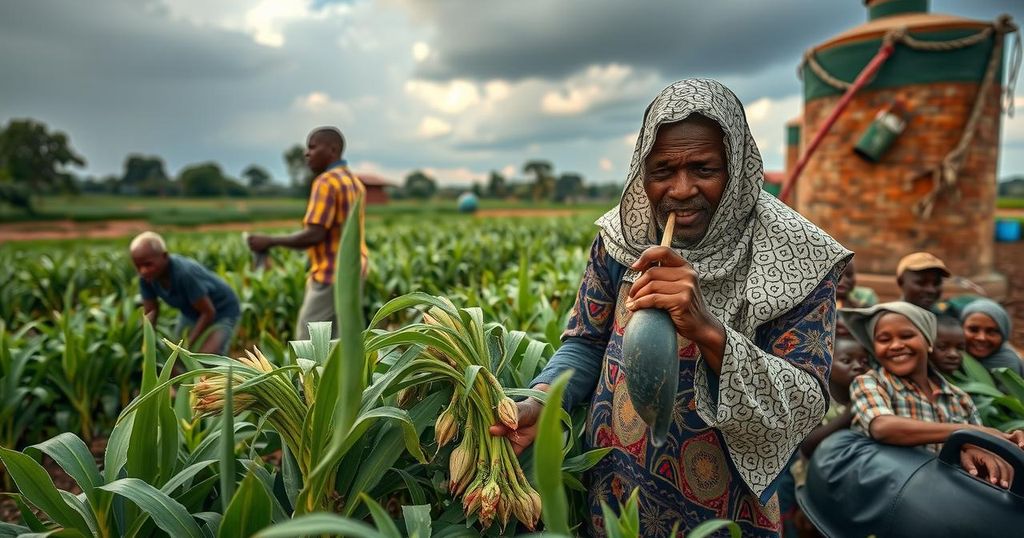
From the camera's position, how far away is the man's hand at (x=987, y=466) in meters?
1.46

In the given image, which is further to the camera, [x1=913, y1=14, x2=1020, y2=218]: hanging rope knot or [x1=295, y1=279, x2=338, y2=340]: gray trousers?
[x1=913, y1=14, x2=1020, y2=218]: hanging rope knot

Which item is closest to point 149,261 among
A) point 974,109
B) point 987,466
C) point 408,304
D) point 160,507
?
point 160,507

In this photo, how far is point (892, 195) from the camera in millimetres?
6801

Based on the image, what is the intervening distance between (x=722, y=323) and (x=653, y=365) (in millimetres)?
253

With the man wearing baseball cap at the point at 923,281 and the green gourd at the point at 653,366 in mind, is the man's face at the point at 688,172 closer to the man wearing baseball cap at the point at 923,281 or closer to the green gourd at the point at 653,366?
the green gourd at the point at 653,366

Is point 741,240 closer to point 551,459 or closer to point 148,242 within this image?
point 551,459

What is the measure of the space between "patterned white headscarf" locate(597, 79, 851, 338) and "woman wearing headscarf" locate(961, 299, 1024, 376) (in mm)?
1989

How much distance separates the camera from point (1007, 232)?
60.4 feet

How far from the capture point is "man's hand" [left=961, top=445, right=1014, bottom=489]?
4.80 feet

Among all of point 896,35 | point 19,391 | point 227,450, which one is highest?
point 896,35

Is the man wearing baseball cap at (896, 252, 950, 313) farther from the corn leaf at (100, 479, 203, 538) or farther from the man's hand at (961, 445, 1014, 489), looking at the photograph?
the corn leaf at (100, 479, 203, 538)

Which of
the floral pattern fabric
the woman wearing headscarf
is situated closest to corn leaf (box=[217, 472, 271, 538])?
the floral pattern fabric

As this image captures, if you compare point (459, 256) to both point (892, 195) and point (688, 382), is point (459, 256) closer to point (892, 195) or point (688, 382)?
point (892, 195)

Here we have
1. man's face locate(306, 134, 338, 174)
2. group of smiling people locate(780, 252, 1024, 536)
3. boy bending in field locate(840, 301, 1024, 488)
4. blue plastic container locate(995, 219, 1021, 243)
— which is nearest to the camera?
group of smiling people locate(780, 252, 1024, 536)
